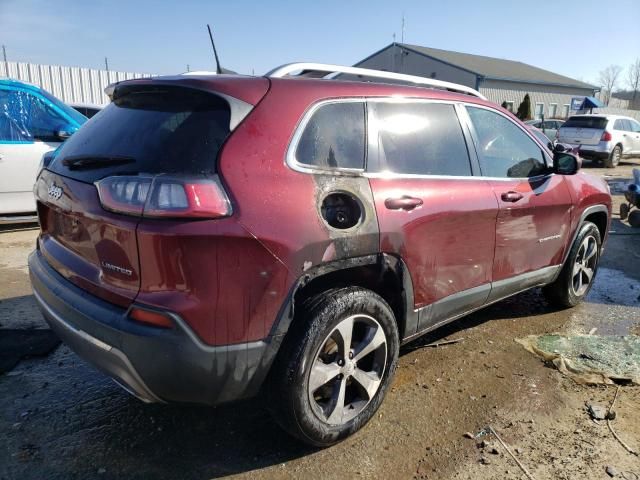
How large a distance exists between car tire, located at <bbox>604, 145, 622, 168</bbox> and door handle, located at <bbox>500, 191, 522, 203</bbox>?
16.1m

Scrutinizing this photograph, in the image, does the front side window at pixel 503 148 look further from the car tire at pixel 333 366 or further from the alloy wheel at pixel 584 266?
the car tire at pixel 333 366

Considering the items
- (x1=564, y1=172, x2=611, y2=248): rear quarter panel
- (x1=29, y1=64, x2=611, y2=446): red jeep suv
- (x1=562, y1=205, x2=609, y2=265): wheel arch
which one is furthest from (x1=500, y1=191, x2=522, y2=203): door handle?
(x1=562, y1=205, x2=609, y2=265): wheel arch

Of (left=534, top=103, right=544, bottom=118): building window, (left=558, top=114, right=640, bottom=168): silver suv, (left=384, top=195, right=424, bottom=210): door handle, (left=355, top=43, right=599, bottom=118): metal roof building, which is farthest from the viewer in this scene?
(left=534, top=103, right=544, bottom=118): building window

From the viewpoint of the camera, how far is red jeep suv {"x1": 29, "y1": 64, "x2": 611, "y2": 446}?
203 cm

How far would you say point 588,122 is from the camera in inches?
685

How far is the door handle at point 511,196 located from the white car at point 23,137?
5.83 meters

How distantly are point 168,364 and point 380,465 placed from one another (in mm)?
1193

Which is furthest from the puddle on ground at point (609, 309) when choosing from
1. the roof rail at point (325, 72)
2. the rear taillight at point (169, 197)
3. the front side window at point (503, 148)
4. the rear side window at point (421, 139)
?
the rear taillight at point (169, 197)

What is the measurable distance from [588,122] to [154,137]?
18513 mm

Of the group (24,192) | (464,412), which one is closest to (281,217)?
(464,412)

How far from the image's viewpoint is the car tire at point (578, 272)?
14.4 feet

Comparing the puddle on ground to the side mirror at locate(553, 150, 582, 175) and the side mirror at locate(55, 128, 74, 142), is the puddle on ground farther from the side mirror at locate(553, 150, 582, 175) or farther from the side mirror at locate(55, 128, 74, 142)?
the side mirror at locate(55, 128, 74, 142)

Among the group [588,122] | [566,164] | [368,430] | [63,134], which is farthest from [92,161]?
[588,122]

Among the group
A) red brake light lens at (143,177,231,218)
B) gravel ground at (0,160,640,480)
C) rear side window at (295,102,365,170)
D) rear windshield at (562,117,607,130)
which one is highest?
rear side window at (295,102,365,170)
